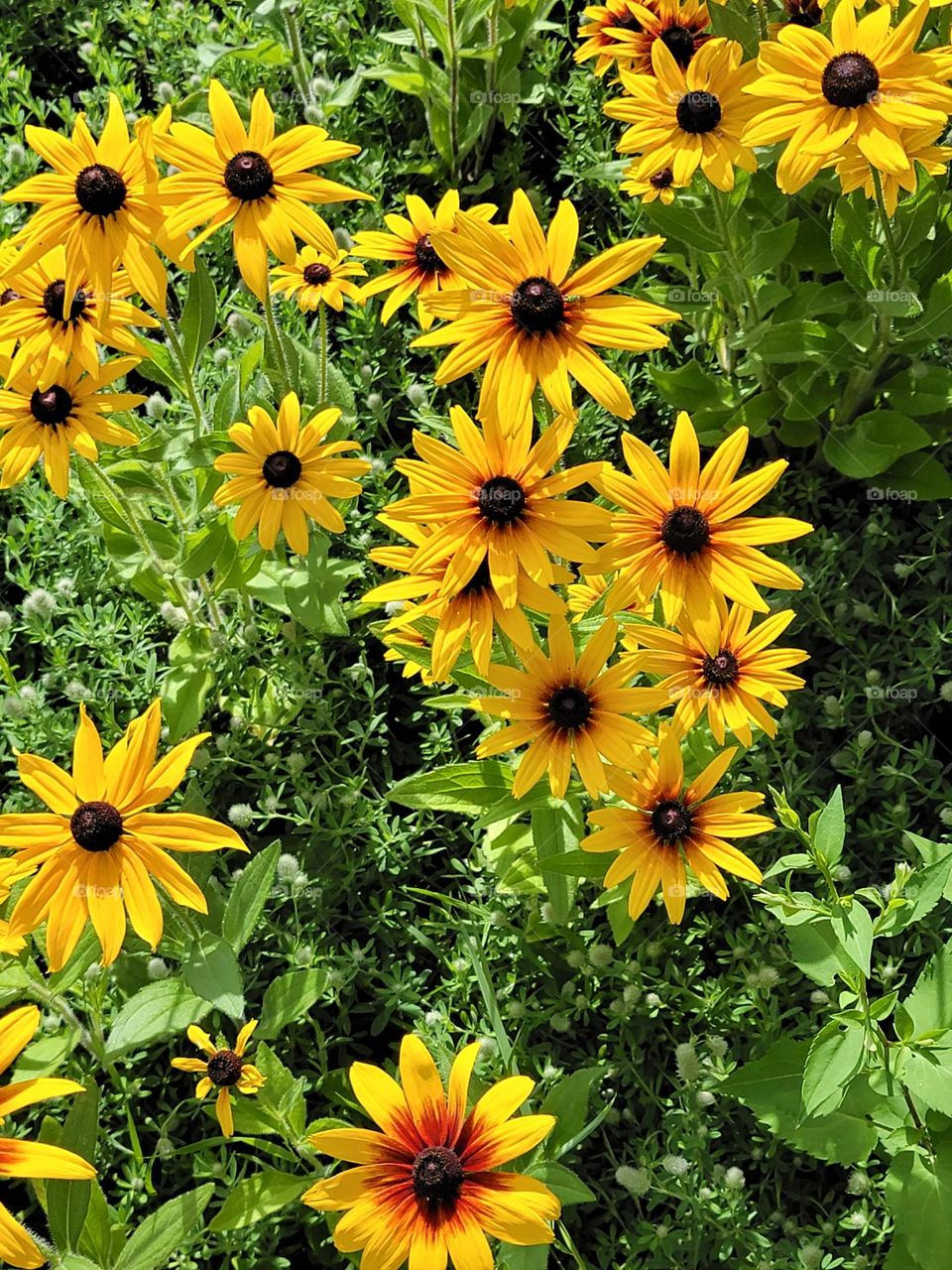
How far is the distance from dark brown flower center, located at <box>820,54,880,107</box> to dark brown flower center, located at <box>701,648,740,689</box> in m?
1.06

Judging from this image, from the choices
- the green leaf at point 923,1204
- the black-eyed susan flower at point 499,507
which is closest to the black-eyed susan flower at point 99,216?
the black-eyed susan flower at point 499,507

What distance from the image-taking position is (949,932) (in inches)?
111

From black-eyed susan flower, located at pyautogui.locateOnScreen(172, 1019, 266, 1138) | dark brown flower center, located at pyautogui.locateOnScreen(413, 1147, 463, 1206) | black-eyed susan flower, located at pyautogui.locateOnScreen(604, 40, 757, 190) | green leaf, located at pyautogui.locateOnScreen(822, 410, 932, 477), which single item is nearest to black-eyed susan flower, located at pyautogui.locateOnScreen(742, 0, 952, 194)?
black-eyed susan flower, located at pyautogui.locateOnScreen(604, 40, 757, 190)

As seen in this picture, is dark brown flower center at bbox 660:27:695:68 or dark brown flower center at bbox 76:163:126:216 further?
dark brown flower center at bbox 660:27:695:68

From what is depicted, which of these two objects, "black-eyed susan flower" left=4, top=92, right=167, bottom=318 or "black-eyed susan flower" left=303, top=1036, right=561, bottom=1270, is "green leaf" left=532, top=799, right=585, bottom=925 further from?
"black-eyed susan flower" left=4, top=92, right=167, bottom=318

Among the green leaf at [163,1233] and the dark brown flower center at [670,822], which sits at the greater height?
the dark brown flower center at [670,822]

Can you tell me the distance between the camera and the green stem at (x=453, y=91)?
11.5 feet

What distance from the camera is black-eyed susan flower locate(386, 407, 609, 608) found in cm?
190

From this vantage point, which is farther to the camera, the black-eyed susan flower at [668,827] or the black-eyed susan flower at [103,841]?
the black-eyed susan flower at [668,827]

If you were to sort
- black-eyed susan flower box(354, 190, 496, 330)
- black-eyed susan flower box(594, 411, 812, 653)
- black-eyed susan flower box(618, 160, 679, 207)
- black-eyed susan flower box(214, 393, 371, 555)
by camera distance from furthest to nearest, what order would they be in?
1. black-eyed susan flower box(618, 160, 679, 207)
2. black-eyed susan flower box(354, 190, 496, 330)
3. black-eyed susan flower box(214, 393, 371, 555)
4. black-eyed susan flower box(594, 411, 812, 653)

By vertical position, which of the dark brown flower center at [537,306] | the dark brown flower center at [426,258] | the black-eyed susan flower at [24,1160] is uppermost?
the dark brown flower center at [426,258]

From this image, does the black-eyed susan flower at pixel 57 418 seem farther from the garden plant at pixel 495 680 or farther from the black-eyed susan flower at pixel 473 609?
the black-eyed susan flower at pixel 473 609

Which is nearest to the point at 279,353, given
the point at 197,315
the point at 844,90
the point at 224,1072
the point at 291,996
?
the point at 197,315

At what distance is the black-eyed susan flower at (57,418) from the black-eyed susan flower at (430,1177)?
144 cm
